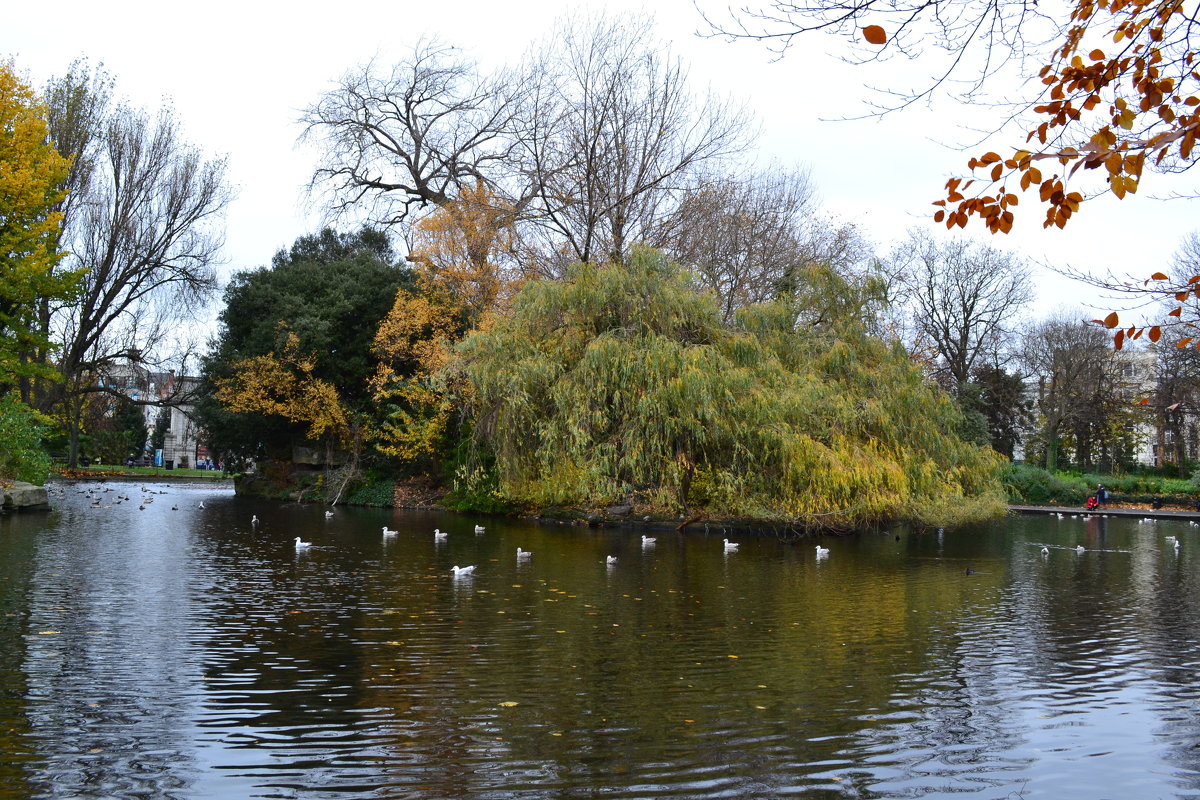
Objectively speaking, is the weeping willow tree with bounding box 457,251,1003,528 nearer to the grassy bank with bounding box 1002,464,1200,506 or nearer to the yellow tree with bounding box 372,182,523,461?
the yellow tree with bounding box 372,182,523,461

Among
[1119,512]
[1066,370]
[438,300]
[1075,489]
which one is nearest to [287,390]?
[438,300]

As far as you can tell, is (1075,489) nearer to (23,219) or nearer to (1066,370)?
(1066,370)

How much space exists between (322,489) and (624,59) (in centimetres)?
1839

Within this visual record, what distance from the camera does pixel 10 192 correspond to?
2241 cm

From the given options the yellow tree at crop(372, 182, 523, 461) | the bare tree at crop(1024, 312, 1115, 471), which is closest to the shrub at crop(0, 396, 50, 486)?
the yellow tree at crop(372, 182, 523, 461)

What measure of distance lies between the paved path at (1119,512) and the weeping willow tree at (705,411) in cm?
1352

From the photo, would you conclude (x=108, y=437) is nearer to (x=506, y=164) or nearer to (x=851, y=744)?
(x=506, y=164)

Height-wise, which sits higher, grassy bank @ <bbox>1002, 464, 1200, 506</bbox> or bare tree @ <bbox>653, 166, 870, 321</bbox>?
bare tree @ <bbox>653, 166, 870, 321</bbox>

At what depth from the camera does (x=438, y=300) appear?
31547 millimetres

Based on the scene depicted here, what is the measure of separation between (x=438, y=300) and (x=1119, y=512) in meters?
26.6

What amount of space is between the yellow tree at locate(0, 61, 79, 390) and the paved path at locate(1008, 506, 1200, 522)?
1210 inches

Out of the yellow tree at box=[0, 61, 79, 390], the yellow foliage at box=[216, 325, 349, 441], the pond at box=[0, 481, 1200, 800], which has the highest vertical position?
the yellow tree at box=[0, 61, 79, 390]

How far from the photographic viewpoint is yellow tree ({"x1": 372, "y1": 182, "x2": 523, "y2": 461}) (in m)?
30.3

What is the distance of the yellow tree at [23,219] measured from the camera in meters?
22.6
